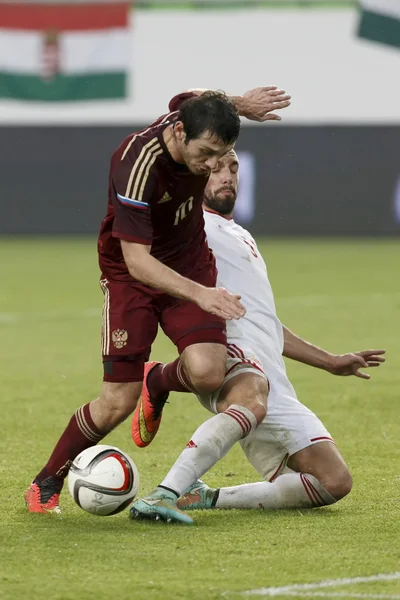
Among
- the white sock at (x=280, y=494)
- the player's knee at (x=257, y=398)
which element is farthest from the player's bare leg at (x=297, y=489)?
the player's knee at (x=257, y=398)

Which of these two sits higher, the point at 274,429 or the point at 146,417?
the point at 274,429

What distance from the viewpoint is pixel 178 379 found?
5.60 m

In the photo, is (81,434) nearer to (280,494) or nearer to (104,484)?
(104,484)

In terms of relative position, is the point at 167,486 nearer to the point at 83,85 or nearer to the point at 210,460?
the point at 210,460

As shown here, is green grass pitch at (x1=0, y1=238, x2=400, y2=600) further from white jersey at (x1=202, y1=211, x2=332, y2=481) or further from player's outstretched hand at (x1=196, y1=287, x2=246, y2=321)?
player's outstretched hand at (x1=196, y1=287, x2=246, y2=321)

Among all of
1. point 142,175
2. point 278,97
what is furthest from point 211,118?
point 278,97

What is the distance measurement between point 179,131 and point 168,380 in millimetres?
1261

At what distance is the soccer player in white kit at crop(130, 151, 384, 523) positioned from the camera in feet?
16.4

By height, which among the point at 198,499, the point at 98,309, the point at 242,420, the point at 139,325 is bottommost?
the point at 98,309

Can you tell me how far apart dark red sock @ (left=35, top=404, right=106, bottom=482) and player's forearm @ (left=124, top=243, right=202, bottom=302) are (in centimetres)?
70

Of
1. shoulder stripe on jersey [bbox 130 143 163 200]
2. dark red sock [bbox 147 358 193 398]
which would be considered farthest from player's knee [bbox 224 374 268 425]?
shoulder stripe on jersey [bbox 130 143 163 200]

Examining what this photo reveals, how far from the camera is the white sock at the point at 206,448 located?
4.97m

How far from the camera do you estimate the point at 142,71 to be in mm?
23203

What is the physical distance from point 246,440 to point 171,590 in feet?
5.36
